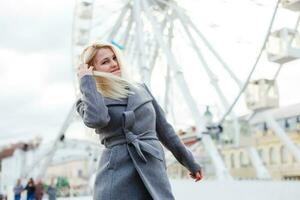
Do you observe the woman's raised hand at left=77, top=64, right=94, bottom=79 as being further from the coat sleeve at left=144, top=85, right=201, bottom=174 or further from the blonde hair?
the coat sleeve at left=144, top=85, right=201, bottom=174

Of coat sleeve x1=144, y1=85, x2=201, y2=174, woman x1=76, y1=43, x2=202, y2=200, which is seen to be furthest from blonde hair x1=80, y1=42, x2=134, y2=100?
coat sleeve x1=144, y1=85, x2=201, y2=174

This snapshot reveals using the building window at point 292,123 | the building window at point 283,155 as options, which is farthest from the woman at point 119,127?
the building window at point 283,155

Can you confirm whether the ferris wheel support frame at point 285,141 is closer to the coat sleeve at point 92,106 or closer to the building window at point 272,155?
the coat sleeve at point 92,106

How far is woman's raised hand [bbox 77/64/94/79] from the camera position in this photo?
6.98 ft

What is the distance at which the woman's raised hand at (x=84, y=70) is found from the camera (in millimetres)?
2127

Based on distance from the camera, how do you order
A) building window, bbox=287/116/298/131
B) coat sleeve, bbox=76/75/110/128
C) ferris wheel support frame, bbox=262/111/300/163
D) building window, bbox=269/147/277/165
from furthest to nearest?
1. building window, bbox=269/147/277/165
2. building window, bbox=287/116/298/131
3. ferris wheel support frame, bbox=262/111/300/163
4. coat sleeve, bbox=76/75/110/128

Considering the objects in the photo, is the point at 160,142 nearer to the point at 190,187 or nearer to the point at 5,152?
the point at 190,187

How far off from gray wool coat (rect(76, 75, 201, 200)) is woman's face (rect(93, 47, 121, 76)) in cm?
10

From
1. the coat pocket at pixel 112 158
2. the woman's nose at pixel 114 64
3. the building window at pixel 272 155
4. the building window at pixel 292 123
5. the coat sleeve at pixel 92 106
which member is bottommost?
the building window at pixel 272 155

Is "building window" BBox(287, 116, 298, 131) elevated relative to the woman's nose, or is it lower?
lower

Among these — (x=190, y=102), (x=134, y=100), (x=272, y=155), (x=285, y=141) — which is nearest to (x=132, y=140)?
(x=134, y=100)

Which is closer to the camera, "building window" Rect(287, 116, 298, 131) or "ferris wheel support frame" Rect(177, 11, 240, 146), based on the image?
"ferris wheel support frame" Rect(177, 11, 240, 146)

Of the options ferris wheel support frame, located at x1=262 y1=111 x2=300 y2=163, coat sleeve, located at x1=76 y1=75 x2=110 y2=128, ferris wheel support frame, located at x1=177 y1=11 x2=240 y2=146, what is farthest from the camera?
ferris wheel support frame, located at x1=177 y1=11 x2=240 y2=146

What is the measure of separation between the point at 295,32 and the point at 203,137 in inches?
236
